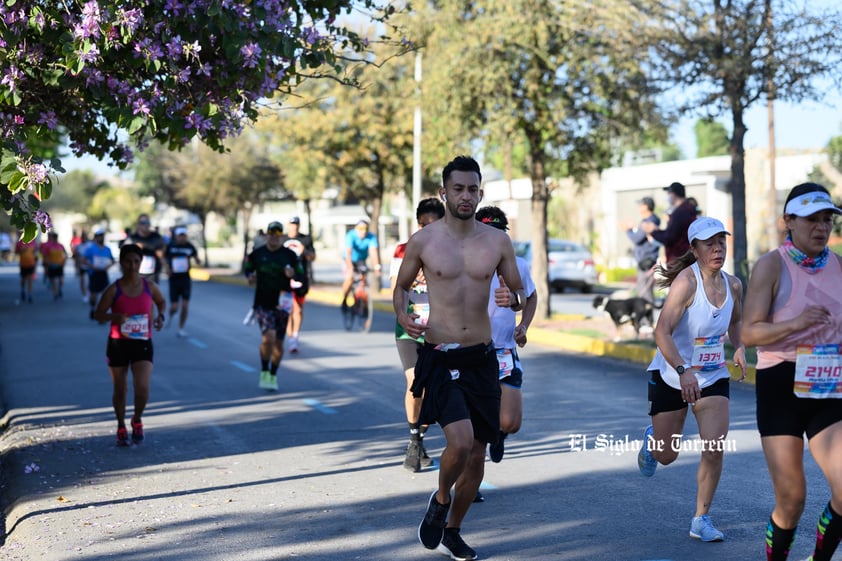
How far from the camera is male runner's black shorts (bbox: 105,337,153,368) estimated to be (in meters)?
10.1

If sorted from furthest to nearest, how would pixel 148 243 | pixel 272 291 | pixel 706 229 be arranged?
pixel 148 243, pixel 272 291, pixel 706 229

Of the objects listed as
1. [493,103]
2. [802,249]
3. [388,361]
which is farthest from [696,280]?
[493,103]

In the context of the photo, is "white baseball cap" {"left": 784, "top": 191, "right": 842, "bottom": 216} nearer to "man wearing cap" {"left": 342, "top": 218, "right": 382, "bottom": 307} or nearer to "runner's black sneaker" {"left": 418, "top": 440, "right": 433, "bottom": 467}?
"runner's black sneaker" {"left": 418, "top": 440, "right": 433, "bottom": 467}

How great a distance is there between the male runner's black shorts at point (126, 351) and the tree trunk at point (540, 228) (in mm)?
12741

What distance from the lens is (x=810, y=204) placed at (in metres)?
5.39

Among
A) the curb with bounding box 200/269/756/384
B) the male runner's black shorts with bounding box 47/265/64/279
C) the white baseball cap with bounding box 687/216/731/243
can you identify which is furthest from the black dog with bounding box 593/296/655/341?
→ the male runner's black shorts with bounding box 47/265/64/279

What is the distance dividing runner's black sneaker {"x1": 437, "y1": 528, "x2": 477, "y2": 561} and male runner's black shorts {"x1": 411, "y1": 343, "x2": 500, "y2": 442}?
517mm

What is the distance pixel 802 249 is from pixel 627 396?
7.61m

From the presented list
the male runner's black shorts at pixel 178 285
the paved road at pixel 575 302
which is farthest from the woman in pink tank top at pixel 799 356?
the paved road at pixel 575 302

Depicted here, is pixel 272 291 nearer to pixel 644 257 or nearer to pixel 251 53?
pixel 251 53

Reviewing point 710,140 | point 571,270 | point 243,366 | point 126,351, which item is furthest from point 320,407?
point 710,140

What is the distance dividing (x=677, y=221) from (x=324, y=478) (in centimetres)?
646

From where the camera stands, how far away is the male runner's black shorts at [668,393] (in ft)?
22.4

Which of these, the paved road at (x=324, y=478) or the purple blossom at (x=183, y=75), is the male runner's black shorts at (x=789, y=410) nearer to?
the paved road at (x=324, y=478)
